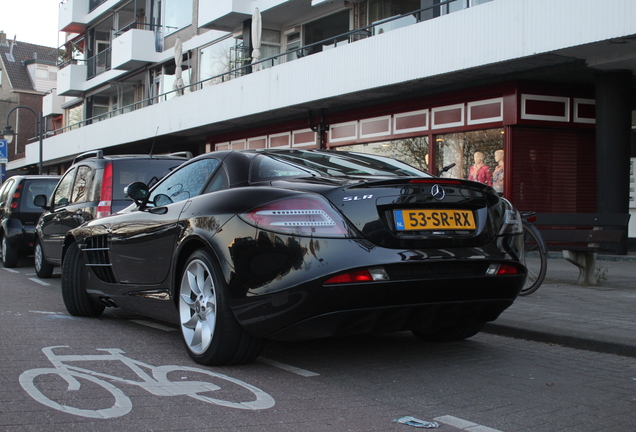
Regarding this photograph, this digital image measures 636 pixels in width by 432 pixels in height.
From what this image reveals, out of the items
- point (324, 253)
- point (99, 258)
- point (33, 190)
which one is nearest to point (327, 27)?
point (33, 190)

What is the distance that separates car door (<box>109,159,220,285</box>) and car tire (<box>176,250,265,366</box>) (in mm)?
354

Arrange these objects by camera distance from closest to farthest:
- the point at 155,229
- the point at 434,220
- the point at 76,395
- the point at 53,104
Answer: the point at 76,395
the point at 434,220
the point at 155,229
the point at 53,104

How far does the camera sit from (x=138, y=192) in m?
6.08

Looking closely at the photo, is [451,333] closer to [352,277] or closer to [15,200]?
[352,277]

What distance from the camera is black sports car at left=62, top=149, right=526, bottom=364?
4402 mm

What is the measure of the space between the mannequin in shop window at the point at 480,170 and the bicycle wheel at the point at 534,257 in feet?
26.1

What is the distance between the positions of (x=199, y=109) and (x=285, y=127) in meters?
3.25

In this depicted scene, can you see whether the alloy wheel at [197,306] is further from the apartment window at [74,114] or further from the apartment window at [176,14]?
the apartment window at [74,114]

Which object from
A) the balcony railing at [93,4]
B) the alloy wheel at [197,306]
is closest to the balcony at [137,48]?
the balcony railing at [93,4]

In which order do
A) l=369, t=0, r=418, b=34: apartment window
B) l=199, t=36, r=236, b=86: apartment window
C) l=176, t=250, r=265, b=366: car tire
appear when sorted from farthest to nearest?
l=199, t=36, r=236, b=86: apartment window → l=369, t=0, r=418, b=34: apartment window → l=176, t=250, r=265, b=366: car tire

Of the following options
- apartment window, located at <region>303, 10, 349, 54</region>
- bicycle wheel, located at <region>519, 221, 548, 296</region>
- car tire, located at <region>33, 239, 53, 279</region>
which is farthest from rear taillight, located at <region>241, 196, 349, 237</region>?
apartment window, located at <region>303, 10, 349, 54</region>

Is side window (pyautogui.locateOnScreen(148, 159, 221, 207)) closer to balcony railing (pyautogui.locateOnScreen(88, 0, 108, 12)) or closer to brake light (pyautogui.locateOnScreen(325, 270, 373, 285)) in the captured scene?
→ brake light (pyautogui.locateOnScreen(325, 270, 373, 285))

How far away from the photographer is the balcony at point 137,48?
3344 cm

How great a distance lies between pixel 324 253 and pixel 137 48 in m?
31.1
